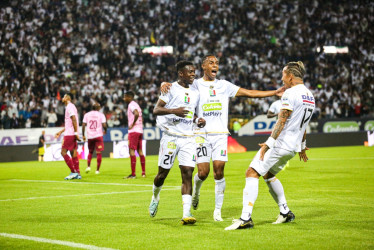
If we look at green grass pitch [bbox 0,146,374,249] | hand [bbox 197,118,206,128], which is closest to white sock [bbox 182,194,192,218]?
green grass pitch [bbox 0,146,374,249]

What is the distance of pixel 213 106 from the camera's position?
9.80 metres

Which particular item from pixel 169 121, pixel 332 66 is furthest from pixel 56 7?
pixel 169 121

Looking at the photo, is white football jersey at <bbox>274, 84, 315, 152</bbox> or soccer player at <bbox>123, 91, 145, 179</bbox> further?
soccer player at <bbox>123, 91, 145, 179</bbox>

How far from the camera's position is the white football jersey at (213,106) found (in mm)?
9757

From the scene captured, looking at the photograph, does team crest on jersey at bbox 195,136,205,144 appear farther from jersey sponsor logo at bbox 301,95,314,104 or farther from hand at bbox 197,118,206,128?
jersey sponsor logo at bbox 301,95,314,104

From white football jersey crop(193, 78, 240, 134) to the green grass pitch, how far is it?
149 cm

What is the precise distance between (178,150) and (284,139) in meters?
1.78

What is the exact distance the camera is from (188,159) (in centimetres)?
925

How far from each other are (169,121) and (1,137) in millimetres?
22564

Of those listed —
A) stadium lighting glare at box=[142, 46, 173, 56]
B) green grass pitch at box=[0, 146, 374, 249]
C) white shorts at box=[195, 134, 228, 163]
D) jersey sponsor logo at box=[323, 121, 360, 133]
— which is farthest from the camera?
stadium lighting glare at box=[142, 46, 173, 56]

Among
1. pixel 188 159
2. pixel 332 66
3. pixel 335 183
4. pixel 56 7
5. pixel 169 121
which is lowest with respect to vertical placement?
pixel 335 183

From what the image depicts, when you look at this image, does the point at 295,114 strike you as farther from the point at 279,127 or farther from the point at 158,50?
the point at 158,50

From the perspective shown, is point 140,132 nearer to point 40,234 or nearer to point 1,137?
point 40,234

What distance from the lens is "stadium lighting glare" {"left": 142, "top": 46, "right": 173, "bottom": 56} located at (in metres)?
38.3
